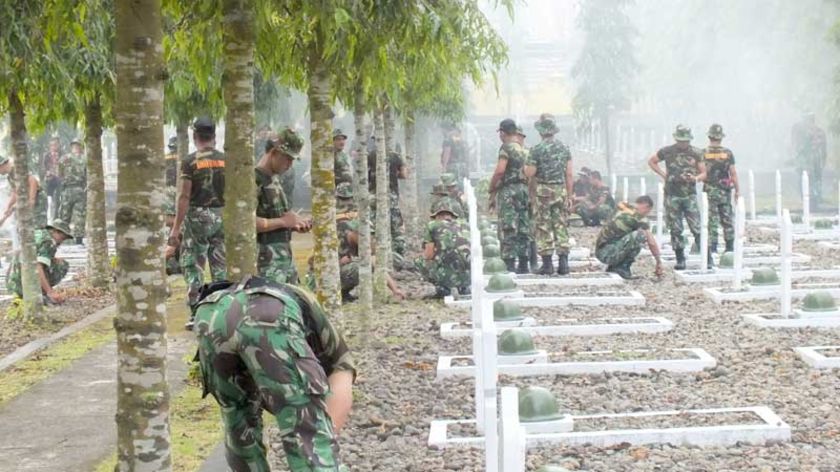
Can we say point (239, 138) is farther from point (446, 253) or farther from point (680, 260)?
point (680, 260)

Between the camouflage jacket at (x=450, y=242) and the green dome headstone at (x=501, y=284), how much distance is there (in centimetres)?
41

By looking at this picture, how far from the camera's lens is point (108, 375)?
396 inches

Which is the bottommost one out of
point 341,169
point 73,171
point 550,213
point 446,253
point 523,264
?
point 523,264

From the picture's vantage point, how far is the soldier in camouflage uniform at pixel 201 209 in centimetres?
Answer: 1035

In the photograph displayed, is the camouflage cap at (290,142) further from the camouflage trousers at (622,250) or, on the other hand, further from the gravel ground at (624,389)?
the camouflage trousers at (622,250)

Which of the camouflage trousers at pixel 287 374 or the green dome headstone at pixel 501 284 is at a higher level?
the camouflage trousers at pixel 287 374

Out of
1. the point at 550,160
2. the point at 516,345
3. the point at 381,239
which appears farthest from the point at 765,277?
the point at 516,345

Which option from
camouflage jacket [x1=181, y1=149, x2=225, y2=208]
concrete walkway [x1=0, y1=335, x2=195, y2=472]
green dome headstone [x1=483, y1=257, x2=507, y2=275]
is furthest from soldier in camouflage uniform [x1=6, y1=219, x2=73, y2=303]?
green dome headstone [x1=483, y1=257, x2=507, y2=275]

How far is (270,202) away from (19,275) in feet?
19.9

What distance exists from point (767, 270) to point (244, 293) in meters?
11.6

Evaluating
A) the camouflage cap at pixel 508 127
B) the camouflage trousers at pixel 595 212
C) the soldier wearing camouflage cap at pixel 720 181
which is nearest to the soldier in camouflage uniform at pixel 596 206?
the camouflage trousers at pixel 595 212

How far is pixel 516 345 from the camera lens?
402 inches

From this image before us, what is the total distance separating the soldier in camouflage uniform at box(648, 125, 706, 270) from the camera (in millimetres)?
16219

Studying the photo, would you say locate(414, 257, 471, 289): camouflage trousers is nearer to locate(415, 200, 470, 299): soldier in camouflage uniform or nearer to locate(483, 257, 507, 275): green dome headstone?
locate(415, 200, 470, 299): soldier in camouflage uniform
